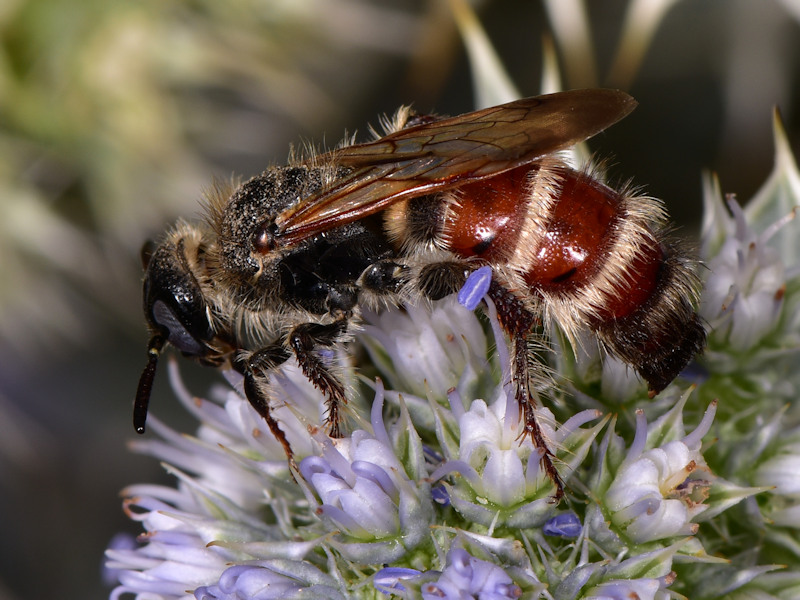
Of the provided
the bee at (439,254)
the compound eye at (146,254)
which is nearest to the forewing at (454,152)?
the bee at (439,254)

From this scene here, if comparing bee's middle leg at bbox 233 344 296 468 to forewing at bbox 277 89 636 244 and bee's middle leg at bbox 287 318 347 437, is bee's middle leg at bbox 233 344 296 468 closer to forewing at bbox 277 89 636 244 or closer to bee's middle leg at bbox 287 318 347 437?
bee's middle leg at bbox 287 318 347 437

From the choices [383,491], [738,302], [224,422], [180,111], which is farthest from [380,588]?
[180,111]

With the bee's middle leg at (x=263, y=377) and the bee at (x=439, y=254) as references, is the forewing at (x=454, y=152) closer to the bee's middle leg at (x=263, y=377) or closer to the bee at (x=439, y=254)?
the bee at (x=439, y=254)

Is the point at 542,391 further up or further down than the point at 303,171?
further down

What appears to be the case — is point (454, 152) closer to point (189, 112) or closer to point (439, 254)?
point (439, 254)

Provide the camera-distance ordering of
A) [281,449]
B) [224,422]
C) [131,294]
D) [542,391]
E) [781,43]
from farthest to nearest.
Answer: [131,294]
[781,43]
[224,422]
[281,449]
[542,391]

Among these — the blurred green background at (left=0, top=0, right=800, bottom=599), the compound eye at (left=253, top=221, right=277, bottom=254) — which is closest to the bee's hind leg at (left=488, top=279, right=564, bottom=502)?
the compound eye at (left=253, top=221, right=277, bottom=254)

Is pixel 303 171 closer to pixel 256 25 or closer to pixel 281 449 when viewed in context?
pixel 281 449

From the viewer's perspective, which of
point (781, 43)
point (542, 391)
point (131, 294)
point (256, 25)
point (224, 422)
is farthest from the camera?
point (131, 294)

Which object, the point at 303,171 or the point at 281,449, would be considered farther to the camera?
the point at 281,449
